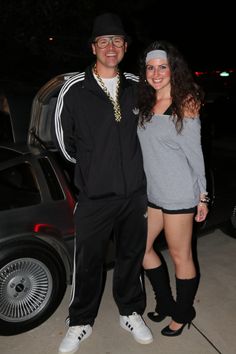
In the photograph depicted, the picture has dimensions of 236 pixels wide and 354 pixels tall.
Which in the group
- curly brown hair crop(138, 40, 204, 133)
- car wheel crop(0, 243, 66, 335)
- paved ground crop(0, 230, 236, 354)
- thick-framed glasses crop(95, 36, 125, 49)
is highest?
thick-framed glasses crop(95, 36, 125, 49)

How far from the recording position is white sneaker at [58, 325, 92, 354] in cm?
257

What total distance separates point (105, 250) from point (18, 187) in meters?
0.82

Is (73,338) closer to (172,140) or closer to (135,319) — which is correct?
(135,319)

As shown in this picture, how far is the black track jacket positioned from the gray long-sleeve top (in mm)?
89

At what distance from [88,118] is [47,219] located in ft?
2.79

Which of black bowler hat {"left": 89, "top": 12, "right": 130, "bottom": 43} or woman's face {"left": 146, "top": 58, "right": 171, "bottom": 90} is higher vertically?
black bowler hat {"left": 89, "top": 12, "right": 130, "bottom": 43}

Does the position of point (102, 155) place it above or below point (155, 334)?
above

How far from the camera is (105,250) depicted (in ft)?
8.16

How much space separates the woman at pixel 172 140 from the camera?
7.03 feet

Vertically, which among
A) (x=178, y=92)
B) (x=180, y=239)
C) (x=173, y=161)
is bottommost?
(x=180, y=239)

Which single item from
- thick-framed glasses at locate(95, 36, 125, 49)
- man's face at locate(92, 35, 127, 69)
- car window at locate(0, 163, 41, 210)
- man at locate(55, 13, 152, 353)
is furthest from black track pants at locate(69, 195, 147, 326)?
thick-framed glasses at locate(95, 36, 125, 49)

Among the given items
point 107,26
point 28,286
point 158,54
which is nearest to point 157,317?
point 28,286

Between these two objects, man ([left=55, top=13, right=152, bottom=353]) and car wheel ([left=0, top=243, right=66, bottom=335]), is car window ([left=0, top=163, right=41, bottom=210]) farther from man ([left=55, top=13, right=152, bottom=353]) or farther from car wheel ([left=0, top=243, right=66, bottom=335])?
man ([left=55, top=13, right=152, bottom=353])

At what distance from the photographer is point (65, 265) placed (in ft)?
9.30
